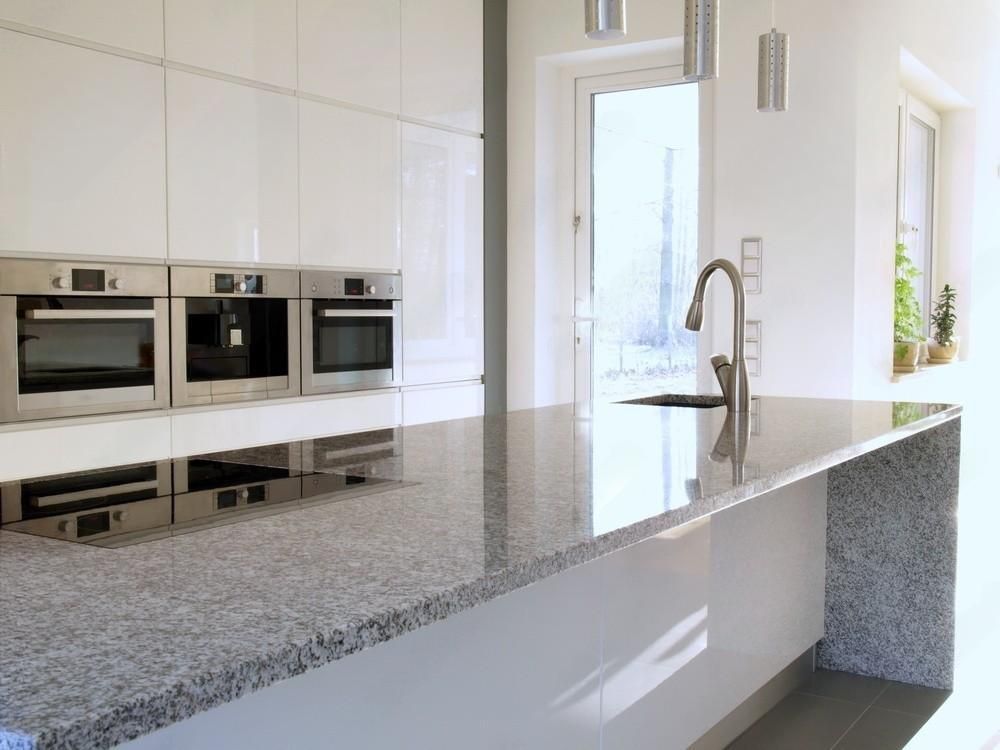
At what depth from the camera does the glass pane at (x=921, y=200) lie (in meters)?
5.75

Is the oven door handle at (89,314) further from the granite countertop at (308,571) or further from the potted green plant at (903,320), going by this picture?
the potted green plant at (903,320)

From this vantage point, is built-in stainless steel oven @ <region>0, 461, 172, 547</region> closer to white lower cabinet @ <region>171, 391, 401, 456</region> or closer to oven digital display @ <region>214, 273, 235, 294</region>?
white lower cabinet @ <region>171, 391, 401, 456</region>

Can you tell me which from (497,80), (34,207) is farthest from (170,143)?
(497,80)

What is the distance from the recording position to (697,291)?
9.04 feet

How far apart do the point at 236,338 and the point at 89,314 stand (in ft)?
1.92

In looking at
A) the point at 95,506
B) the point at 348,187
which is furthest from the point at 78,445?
the point at 95,506

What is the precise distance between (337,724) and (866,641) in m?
2.39

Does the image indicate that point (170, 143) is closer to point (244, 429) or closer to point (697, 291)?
point (244, 429)

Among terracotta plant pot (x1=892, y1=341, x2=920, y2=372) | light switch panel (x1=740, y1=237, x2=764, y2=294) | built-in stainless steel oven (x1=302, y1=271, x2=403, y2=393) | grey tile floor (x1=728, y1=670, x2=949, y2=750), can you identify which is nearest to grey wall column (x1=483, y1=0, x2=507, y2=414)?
built-in stainless steel oven (x1=302, y1=271, x2=403, y2=393)

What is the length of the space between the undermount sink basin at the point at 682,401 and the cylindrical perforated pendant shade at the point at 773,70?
2.89 ft

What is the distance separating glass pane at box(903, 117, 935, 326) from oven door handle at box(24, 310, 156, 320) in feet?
13.6

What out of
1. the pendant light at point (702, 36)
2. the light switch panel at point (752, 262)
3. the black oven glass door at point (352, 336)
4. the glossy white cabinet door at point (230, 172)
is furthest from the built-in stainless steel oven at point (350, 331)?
the pendant light at point (702, 36)

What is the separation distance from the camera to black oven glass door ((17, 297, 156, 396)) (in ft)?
9.69

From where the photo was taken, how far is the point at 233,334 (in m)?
3.56
